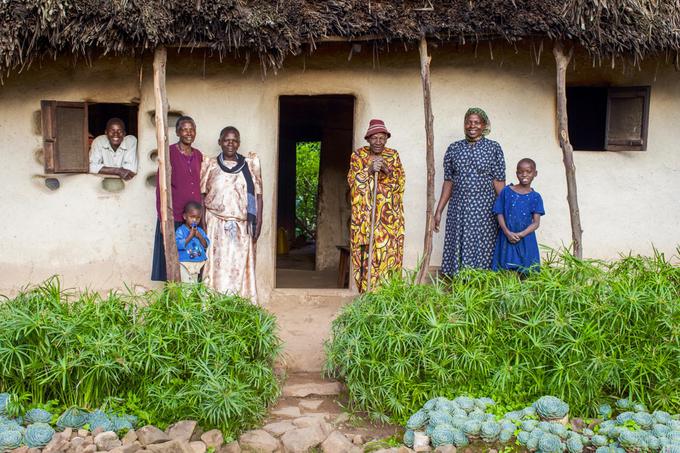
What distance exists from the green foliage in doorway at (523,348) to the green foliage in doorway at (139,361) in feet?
2.45

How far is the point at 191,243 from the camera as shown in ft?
20.0

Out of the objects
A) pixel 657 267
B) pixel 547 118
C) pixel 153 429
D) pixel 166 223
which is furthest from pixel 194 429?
pixel 547 118

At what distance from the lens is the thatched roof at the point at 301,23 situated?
583cm

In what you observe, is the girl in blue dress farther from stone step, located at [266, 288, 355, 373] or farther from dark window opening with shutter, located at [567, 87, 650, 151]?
stone step, located at [266, 288, 355, 373]

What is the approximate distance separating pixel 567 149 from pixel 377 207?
1655 mm

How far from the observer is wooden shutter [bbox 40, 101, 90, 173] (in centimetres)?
676

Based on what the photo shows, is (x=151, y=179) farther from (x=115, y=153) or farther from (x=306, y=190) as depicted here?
(x=306, y=190)

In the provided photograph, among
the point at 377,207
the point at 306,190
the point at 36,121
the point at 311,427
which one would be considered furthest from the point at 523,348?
the point at 306,190

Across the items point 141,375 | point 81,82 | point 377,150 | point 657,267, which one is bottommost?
point 141,375

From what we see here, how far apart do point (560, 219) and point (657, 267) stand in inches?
67.3

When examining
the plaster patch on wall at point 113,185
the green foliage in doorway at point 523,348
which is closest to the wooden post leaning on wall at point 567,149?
the green foliage in doorway at point 523,348

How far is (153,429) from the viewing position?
429 cm

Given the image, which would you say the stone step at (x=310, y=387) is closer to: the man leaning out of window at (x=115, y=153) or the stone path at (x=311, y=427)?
the stone path at (x=311, y=427)

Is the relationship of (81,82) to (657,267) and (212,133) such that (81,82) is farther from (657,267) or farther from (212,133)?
(657,267)
